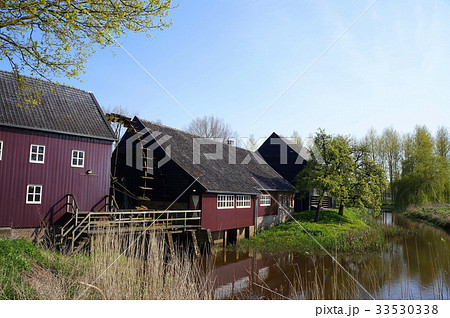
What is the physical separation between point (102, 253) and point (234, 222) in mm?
12694

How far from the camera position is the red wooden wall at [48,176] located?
44.7ft

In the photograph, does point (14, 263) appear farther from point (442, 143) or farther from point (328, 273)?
point (442, 143)

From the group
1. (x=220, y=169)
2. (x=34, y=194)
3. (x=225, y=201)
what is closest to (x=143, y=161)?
→ (x=220, y=169)

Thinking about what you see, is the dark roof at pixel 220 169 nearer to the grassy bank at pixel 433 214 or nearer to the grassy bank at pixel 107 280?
the grassy bank at pixel 107 280

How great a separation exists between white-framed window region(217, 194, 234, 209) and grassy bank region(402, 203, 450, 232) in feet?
55.4

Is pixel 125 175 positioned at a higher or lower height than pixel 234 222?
higher

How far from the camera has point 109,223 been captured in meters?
13.1

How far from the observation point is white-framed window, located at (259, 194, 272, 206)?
22731 mm

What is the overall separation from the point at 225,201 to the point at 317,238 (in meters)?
5.61

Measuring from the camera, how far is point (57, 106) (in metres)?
16.0

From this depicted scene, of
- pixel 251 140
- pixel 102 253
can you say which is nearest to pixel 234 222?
pixel 102 253

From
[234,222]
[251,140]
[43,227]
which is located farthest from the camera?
[251,140]

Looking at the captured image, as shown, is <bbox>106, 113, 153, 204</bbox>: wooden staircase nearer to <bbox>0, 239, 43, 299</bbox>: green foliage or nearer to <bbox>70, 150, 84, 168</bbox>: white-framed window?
<bbox>70, 150, 84, 168</bbox>: white-framed window
